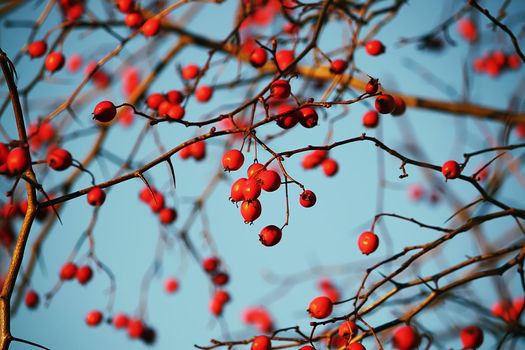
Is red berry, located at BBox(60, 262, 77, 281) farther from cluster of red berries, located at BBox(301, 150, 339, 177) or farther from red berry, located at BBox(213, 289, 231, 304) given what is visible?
cluster of red berries, located at BBox(301, 150, 339, 177)

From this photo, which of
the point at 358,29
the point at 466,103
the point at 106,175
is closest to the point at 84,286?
the point at 106,175

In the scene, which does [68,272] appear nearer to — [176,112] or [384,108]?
[176,112]

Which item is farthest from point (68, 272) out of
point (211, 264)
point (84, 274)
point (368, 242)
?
point (368, 242)

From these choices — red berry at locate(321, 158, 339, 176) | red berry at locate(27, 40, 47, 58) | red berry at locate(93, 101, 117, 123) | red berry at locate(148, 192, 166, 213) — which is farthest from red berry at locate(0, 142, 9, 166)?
red berry at locate(321, 158, 339, 176)

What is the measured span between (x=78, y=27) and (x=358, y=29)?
67.0 inches

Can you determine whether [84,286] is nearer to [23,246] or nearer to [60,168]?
[60,168]

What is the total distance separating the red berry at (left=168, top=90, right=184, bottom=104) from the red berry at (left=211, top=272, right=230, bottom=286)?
5.16 feet

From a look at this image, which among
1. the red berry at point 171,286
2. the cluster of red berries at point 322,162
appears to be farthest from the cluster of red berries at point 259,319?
the cluster of red berries at point 322,162

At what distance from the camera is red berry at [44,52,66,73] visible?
2.59m

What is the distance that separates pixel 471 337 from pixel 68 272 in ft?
7.83

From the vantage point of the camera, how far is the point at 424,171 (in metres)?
2.97

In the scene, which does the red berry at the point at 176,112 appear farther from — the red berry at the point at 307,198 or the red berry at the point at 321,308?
the red berry at the point at 321,308

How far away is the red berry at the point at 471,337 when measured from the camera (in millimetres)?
2035

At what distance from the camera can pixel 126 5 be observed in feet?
8.91
